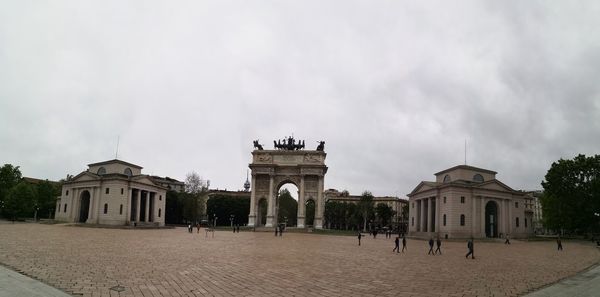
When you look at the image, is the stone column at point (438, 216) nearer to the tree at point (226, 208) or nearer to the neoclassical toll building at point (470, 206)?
the neoclassical toll building at point (470, 206)

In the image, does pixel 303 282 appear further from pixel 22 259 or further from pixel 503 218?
pixel 503 218

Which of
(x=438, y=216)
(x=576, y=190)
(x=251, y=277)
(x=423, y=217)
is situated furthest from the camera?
(x=423, y=217)

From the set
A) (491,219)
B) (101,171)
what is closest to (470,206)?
(491,219)

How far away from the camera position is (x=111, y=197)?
7500 centimetres

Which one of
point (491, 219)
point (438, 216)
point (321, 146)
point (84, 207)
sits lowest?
point (84, 207)

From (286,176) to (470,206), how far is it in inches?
1359

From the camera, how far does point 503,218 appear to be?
71500mm

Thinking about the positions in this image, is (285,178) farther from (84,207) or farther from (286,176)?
(84,207)

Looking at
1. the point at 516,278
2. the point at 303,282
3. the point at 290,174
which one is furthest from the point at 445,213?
the point at 303,282

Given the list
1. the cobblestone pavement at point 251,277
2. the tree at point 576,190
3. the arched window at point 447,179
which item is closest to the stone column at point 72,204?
the cobblestone pavement at point 251,277

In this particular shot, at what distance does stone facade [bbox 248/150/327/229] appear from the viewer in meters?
80.8

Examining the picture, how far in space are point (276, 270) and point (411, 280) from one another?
5.47 meters

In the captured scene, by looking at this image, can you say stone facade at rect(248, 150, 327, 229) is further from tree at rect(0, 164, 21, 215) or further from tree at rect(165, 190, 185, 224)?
tree at rect(0, 164, 21, 215)

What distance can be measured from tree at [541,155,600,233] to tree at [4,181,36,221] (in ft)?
310
